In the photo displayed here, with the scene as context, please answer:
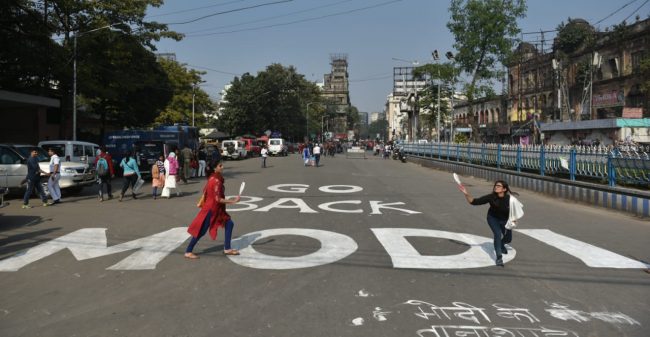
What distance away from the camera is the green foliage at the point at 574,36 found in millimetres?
43853

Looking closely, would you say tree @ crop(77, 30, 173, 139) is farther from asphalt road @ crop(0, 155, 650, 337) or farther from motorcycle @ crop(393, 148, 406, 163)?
motorcycle @ crop(393, 148, 406, 163)

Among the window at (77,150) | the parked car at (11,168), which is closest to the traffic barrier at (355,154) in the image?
the window at (77,150)

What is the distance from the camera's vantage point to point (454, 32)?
41188 mm

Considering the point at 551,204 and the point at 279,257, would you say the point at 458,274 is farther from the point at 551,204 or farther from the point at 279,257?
the point at 551,204

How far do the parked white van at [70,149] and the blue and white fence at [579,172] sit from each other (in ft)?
53.0

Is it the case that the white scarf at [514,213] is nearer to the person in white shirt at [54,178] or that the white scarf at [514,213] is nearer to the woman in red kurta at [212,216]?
the woman in red kurta at [212,216]

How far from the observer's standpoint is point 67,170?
1683 cm

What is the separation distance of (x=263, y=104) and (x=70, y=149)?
156 ft

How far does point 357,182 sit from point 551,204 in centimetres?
836

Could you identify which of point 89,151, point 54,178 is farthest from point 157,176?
point 89,151

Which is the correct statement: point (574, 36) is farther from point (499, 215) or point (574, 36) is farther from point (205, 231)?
point (205, 231)

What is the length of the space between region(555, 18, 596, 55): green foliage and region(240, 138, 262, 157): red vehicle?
30.9 meters

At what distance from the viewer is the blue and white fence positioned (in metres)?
12.7

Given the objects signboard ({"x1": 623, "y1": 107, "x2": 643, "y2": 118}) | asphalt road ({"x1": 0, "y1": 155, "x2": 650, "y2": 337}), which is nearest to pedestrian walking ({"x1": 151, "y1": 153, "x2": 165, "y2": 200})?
asphalt road ({"x1": 0, "y1": 155, "x2": 650, "y2": 337})
